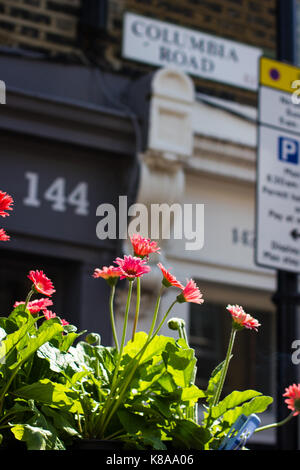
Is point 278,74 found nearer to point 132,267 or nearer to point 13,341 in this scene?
point 132,267

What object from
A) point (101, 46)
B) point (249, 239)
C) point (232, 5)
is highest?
point (232, 5)

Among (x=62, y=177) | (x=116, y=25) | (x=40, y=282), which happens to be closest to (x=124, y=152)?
(x=62, y=177)

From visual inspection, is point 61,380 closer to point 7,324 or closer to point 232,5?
point 7,324

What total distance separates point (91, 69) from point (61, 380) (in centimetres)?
565

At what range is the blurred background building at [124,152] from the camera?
6.41 metres

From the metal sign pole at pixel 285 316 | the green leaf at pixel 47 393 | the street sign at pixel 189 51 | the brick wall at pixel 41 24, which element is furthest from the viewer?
the street sign at pixel 189 51

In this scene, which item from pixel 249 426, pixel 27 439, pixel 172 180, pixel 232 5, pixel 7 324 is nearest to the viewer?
pixel 27 439

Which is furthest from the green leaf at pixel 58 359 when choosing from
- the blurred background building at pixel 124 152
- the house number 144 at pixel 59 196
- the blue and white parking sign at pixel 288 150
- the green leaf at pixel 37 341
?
the house number 144 at pixel 59 196

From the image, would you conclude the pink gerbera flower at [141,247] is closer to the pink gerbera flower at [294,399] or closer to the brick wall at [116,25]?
the pink gerbera flower at [294,399]

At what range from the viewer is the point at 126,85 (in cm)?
700

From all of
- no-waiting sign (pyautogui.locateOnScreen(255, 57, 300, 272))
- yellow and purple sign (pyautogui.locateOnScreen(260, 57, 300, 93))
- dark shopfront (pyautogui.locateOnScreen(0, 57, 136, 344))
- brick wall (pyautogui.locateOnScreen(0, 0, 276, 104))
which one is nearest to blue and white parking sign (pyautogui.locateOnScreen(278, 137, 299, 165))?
no-waiting sign (pyautogui.locateOnScreen(255, 57, 300, 272))

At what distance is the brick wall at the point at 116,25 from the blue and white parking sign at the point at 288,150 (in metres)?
3.13

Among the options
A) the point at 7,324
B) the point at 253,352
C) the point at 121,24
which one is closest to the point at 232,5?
the point at 121,24

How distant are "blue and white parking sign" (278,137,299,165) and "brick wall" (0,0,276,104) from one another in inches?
123
